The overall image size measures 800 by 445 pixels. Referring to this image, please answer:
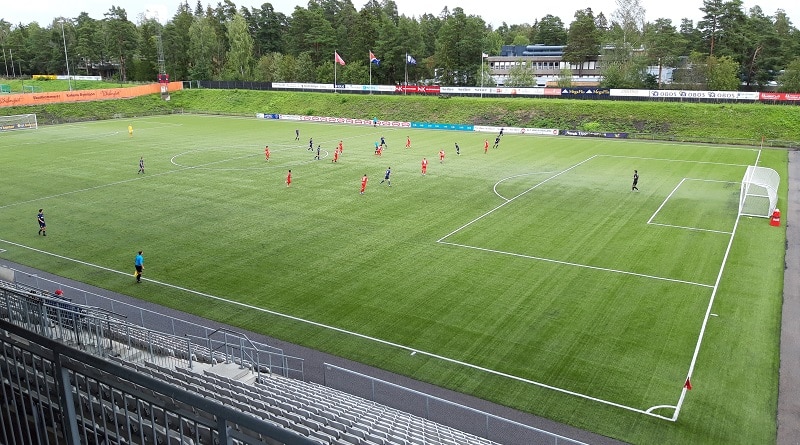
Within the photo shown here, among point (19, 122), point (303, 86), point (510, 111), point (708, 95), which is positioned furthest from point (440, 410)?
point (303, 86)

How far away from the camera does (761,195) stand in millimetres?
37406

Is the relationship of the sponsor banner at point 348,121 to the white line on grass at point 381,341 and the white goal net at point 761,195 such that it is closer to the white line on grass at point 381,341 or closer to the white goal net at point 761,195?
the white goal net at point 761,195

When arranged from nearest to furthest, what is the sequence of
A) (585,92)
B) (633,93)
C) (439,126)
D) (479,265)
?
1. (479,265)
2. (439,126)
3. (633,93)
4. (585,92)

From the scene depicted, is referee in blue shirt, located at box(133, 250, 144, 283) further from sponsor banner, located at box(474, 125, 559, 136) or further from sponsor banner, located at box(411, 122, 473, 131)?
sponsor banner, located at box(411, 122, 473, 131)

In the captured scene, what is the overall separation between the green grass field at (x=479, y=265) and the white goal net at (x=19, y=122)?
108ft

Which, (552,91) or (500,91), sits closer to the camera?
(552,91)

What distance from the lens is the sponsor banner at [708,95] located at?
77.6m

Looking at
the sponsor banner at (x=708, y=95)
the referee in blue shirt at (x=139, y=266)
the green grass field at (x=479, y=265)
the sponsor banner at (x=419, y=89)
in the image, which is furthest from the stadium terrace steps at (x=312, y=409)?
the sponsor banner at (x=419, y=89)

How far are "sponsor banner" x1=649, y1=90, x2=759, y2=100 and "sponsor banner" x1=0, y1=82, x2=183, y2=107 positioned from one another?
85195 mm

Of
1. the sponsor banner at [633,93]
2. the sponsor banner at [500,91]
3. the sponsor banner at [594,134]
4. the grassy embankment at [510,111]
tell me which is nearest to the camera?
the grassy embankment at [510,111]

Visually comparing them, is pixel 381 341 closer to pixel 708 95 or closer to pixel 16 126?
pixel 708 95

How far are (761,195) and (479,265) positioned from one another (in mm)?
21954

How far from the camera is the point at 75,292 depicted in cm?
2370

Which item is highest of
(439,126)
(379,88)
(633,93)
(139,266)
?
(379,88)
